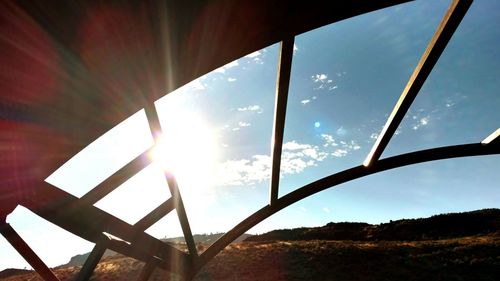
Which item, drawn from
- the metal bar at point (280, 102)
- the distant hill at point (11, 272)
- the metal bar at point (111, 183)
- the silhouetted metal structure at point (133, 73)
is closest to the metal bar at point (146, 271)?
the silhouetted metal structure at point (133, 73)

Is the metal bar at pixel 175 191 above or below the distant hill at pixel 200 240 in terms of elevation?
below

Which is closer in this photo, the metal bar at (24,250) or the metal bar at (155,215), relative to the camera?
the metal bar at (24,250)

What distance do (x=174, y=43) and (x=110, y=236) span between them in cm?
287

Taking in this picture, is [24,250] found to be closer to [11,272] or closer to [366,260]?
[366,260]

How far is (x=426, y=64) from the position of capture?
356 cm

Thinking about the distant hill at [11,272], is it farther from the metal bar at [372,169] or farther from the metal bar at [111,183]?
the metal bar at [111,183]

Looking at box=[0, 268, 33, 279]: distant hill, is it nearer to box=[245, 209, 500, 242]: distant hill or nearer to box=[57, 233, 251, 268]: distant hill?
box=[57, 233, 251, 268]: distant hill

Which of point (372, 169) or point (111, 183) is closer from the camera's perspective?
point (111, 183)

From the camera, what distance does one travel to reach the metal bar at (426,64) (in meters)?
3.17

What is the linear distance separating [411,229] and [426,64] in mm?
42532

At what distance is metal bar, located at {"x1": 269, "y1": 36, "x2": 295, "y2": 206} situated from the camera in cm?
341

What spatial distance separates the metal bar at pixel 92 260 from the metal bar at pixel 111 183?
28.6 inches

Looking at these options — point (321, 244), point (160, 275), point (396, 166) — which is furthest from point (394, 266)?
point (396, 166)

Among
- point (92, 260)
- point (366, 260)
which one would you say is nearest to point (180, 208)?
point (92, 260)
